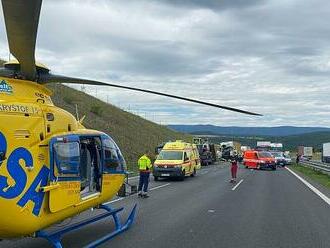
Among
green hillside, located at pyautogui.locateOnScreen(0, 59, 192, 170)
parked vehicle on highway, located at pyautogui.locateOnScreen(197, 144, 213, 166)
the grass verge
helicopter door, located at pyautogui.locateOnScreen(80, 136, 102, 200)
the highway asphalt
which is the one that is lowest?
the highway asphalt

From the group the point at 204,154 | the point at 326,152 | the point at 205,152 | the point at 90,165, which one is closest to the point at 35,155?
the point at 90,165

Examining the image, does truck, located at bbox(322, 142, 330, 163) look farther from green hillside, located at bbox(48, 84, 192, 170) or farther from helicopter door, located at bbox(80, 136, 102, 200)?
helicopter door, located at bbox(80, 136, 102, 200)

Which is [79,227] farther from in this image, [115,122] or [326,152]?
[326,152]

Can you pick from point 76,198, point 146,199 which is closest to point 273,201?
point 146,199

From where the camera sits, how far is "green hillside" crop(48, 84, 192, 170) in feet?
194

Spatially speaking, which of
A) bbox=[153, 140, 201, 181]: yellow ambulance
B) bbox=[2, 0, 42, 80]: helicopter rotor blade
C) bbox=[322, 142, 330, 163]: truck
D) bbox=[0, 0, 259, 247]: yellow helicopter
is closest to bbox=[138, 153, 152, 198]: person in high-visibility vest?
bbox=[0, 0, 259, 247]: yellow helicopter

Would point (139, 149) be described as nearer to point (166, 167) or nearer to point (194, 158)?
point (194, 158)

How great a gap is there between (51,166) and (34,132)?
603 mm

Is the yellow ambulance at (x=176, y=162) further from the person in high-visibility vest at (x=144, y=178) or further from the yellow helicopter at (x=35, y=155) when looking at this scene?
the yellow helicopter at (x=35, y=155)

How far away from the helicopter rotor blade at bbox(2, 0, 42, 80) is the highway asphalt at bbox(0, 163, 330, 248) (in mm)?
4642

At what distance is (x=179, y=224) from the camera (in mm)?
12539

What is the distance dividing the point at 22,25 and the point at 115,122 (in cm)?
6471

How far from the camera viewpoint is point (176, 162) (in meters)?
30.5

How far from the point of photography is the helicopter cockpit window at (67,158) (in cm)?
853
